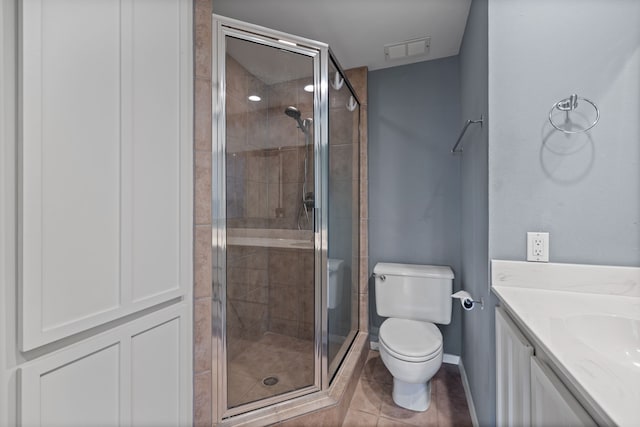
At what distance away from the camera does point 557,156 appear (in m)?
1.18

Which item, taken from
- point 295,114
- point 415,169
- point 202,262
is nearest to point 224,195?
point 202,262

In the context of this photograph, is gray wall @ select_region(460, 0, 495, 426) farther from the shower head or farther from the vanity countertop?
the shower head

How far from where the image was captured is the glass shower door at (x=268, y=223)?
143cm

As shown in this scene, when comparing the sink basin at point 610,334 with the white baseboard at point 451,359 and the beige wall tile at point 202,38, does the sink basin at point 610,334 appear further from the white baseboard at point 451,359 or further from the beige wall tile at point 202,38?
the beige wall tile at point 202,38

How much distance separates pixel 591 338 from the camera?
0.87m

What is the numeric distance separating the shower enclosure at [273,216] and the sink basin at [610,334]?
1101 mm

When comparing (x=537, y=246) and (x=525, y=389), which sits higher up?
(x=537, y=246)

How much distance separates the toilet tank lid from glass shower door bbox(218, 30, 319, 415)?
716mm

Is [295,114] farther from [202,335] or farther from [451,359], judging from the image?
[451,359]

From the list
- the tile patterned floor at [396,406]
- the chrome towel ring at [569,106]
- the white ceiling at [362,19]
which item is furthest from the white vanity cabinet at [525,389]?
the white ceiling at [362,19]

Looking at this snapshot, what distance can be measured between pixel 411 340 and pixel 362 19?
6.55 ft
